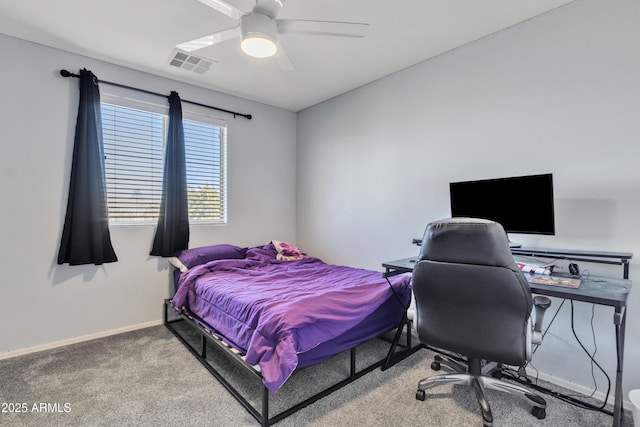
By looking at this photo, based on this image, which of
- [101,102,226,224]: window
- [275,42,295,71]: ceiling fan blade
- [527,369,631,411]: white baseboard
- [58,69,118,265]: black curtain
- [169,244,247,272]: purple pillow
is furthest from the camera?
[169,244,247,272]: purple pillow

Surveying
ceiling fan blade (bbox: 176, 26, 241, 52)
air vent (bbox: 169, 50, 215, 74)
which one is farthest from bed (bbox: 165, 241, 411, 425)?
air vent (bbox: 169, 50, 215, 74)

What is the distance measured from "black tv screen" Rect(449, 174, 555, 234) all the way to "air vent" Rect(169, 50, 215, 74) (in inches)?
99.2

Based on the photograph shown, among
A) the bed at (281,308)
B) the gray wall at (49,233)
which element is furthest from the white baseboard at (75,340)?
the bed at (281,308)

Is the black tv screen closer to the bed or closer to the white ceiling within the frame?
the bed

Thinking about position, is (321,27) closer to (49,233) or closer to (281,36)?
(281,36)

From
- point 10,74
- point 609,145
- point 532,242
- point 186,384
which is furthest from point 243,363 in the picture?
point 10,74

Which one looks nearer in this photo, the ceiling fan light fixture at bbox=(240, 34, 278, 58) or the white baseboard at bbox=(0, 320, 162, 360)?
the ceiling fan light fixture at bbox=(240, 34, 278, 58)

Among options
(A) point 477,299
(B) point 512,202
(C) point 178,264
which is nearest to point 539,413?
(A) point 477,299

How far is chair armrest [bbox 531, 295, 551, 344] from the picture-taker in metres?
1.68

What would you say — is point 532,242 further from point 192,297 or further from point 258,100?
point 258,100

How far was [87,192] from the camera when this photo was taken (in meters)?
2.79

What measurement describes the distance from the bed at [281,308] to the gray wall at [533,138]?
875 mm

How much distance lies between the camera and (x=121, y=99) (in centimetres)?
308

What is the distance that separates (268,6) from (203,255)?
2.35 meters
